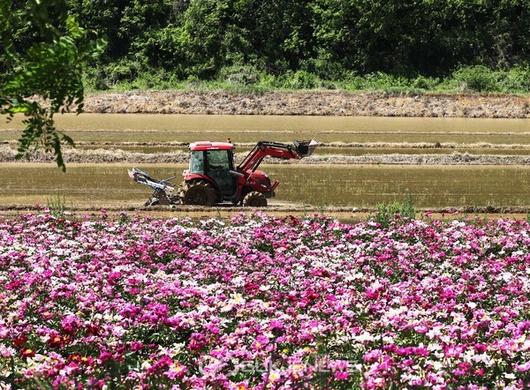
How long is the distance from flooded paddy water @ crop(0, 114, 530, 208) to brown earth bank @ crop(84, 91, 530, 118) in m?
1.91

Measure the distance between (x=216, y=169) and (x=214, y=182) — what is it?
1.07 ft

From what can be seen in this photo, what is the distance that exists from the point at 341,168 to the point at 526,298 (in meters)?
23.5

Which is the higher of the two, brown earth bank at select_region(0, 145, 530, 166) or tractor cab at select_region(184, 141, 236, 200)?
tractor cab at select_region(184, 141, 236, 200)

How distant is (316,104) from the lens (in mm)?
58406

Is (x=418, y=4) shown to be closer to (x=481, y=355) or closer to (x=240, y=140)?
(x=240, y=140)

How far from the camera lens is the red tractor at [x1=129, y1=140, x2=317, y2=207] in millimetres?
23781

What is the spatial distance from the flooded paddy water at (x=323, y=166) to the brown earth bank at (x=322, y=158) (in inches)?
40.2

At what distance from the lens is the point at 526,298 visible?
10.8 meters

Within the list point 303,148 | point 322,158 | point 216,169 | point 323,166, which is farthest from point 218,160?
point 322,158

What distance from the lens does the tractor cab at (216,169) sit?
2412cm

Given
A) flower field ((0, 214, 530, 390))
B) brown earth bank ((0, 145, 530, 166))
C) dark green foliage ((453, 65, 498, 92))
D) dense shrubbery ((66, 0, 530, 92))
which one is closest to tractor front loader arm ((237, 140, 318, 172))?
flower field ((0, 214, 530, 390))

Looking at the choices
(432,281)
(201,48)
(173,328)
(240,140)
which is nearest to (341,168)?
(240,140)

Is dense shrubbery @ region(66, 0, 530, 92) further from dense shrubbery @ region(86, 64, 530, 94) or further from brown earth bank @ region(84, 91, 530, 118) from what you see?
brown earth bank @ region(84, 91, 530, 118)

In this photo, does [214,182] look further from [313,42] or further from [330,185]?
[313,42]
